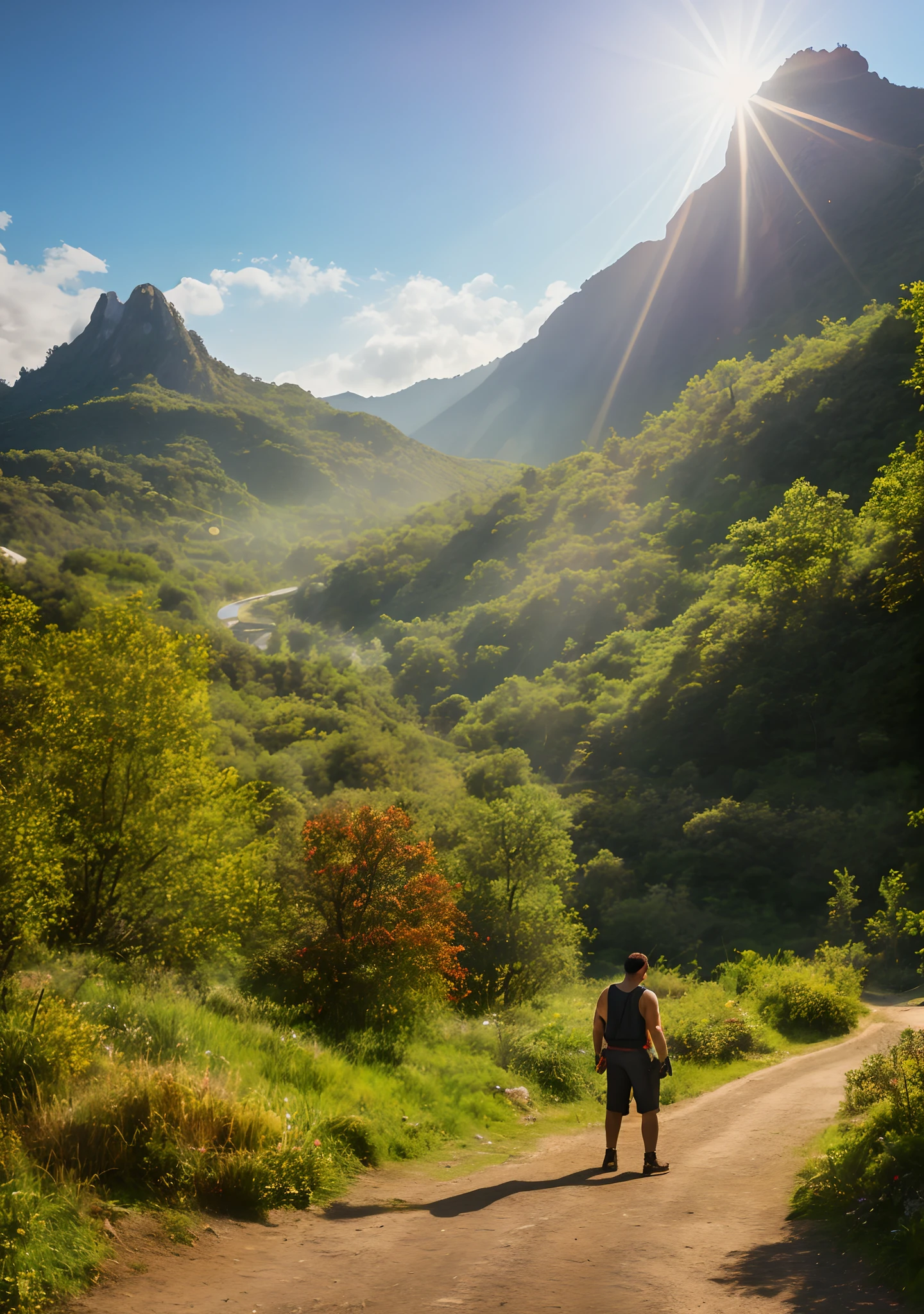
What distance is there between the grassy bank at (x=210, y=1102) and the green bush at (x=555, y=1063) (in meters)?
0.03

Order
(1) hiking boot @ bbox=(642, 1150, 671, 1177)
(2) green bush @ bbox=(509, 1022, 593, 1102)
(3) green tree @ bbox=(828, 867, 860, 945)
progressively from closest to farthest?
(1) hiking boot @ bbox=(642, 1150, 671, 1177)
(2) green bush @ bbox=(509, 1022, 593, 1102)
(3) green tree @ bbox=(828, 867, 860, 945)

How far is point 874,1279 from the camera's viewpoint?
13.3 ft

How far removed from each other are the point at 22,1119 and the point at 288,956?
30.8ft

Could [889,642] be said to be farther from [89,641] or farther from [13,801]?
[13,801]

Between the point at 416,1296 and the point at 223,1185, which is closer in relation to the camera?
the point at 416,1296

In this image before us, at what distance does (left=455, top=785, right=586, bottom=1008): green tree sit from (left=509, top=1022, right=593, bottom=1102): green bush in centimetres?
644

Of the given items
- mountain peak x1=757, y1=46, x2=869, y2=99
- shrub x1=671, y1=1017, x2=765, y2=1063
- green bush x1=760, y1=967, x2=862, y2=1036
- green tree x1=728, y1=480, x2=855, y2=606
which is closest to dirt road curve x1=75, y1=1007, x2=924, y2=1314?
shrub x1=671, y1=1017, x2=765, y2=1063

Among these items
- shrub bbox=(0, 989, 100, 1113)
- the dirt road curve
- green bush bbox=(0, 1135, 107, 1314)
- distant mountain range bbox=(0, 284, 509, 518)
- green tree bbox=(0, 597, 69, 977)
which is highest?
distant mountain range bbox=(0, 284, 509, 518)

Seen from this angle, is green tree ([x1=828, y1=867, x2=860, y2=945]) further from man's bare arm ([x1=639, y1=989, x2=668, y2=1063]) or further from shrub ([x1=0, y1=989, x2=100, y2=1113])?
shrub ([x1=0, y1=989, x2=100, y2=1113])

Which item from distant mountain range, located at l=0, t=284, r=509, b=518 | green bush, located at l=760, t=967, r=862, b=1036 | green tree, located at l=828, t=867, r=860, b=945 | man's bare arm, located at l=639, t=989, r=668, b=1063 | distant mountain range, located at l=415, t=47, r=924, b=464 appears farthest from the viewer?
distant mountain range, located at l=0, t=284, r=509, b=518

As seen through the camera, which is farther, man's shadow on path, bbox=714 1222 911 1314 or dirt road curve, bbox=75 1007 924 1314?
A: dirt road curve, bbox=75 1007 924 1314

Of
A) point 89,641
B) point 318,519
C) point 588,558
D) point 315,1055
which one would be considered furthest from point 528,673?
point 318,519

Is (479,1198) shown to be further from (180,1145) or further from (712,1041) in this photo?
(712,1041)

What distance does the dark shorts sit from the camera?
6723 millimetres
